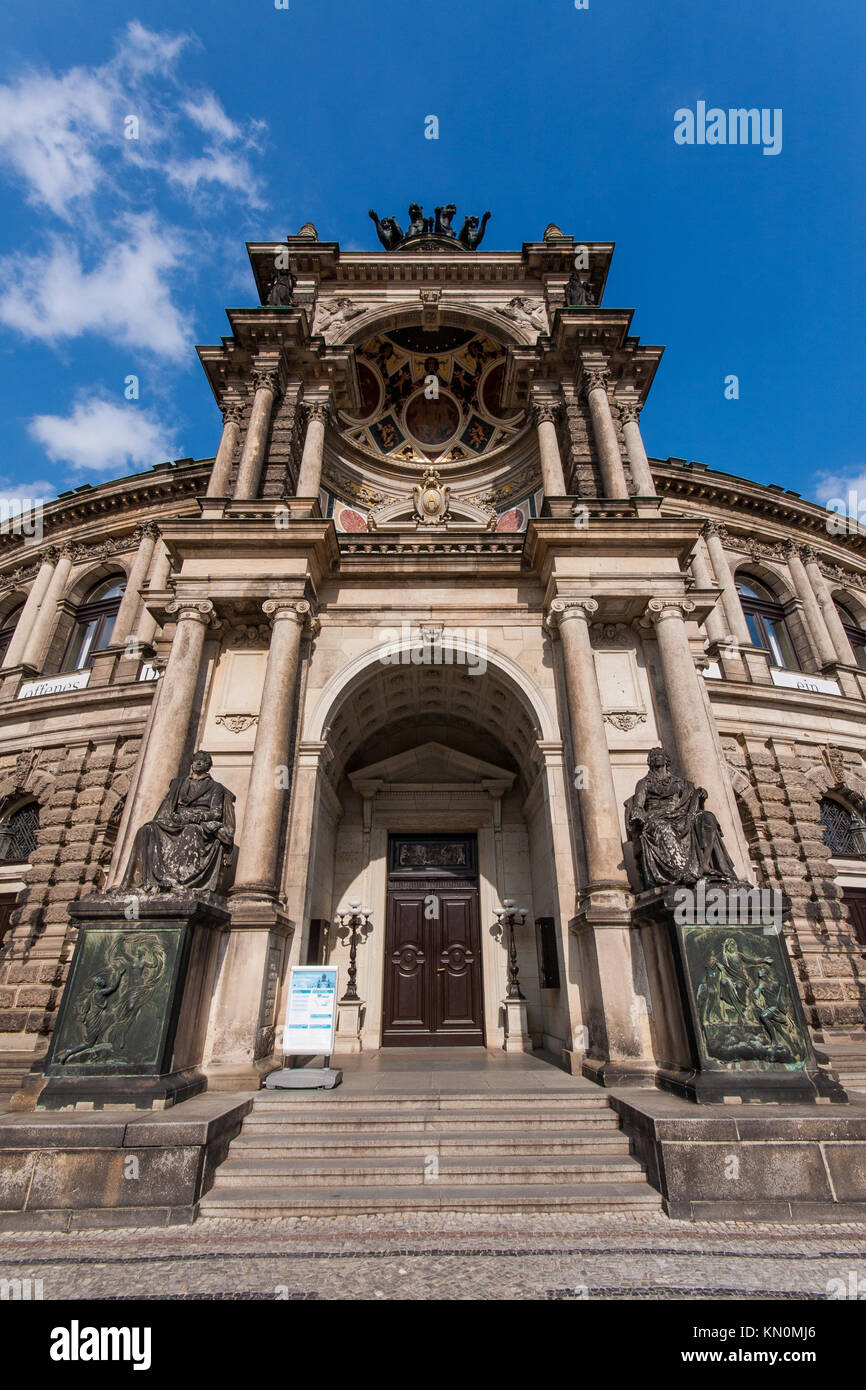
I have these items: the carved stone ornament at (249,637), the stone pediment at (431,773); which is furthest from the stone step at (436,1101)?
the stone pediment at (431,773)

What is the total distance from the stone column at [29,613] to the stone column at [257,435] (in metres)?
12.2

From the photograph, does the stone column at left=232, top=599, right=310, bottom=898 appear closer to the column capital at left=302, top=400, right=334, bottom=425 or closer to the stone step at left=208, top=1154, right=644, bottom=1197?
the stone step at left=208, top=1154, right=644, bottom=1197

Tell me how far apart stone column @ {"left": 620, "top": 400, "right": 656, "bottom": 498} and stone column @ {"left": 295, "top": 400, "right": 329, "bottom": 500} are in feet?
23.1

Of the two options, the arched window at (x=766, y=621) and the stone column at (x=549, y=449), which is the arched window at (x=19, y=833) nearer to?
the stone column at (x=549, y=449)

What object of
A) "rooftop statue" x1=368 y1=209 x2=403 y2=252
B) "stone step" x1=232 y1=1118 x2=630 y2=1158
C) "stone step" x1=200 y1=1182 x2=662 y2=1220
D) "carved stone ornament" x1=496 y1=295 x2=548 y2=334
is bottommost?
"stone step" x1=200 y1=1182 x2=662 y2=1220

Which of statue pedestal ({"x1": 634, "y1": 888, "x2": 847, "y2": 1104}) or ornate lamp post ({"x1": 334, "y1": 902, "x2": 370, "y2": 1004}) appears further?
ornate lamp post ({"x1": 334, "y1": 902, "x2": 370, "y2": 1004})

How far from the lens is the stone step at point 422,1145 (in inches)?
244

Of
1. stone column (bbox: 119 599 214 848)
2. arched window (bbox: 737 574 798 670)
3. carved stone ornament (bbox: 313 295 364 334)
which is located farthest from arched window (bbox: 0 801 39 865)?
arched window (bbox: 737 574 798 670)

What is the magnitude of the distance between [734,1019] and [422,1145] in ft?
11.7

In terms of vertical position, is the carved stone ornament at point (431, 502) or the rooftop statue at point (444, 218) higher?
the rooftop statue at point (444, 218)

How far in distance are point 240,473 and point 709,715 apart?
10531mm

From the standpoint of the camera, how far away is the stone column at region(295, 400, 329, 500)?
45.6 feet
